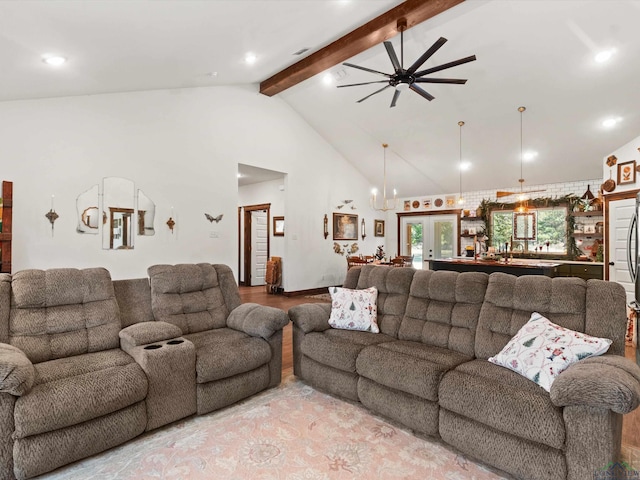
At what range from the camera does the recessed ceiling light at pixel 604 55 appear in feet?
14.3

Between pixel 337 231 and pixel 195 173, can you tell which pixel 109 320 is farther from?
pixel 337 231

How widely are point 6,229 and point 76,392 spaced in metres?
3.05

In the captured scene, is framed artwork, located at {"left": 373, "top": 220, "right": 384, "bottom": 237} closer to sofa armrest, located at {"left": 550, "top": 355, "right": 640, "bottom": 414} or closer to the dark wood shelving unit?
the dark wood shelving unit

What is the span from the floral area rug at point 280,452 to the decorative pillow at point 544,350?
589 mm

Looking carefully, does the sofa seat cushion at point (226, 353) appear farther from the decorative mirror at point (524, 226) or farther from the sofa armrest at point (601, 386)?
the decorative mirror at point (524, 226)

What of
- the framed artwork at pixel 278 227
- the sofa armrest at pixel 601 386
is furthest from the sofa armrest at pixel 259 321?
the framed artwork at pixel 278 227

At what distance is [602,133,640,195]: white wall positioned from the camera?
551cm

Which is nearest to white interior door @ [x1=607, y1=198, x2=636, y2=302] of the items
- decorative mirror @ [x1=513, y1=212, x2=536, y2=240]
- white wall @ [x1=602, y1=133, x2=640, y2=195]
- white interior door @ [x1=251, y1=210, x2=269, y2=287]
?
white wall @ [x1=602, y1=133, x2=640, y2=195]

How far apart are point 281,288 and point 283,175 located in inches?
93.4

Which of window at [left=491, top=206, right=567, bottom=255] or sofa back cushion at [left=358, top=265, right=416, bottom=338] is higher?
window at [left=491, top=206, right=567, bottom=255]

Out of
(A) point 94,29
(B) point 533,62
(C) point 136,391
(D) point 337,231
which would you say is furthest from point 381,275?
(D) point 337,231

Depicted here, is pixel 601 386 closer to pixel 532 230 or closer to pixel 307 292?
pixel 307 292

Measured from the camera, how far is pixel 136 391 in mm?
2176

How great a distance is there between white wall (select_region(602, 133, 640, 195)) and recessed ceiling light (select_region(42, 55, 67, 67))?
7.28 metres
